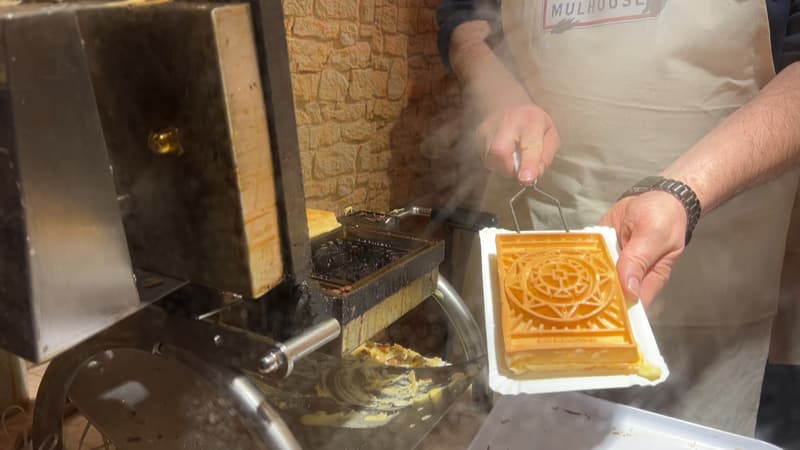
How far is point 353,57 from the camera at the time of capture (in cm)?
212

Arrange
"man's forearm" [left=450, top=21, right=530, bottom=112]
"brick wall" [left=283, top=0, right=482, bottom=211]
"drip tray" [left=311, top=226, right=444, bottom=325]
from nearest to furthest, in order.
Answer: "drip tray" [left=311, top=226, right=444, bottom=325]
"man's forearm" [left=450, top=21, right=530, bottom=112]
"brick wall" [left=283, top=0, right=482, bottom=211]

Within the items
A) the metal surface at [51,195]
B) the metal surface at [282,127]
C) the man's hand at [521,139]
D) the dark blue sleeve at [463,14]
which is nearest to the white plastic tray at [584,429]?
the man's hand at [521,139]

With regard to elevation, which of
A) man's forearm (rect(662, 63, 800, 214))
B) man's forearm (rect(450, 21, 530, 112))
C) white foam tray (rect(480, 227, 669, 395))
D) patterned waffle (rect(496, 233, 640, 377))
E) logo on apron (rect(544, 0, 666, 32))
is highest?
logo on apron (rect(544, 0, 666, 32))

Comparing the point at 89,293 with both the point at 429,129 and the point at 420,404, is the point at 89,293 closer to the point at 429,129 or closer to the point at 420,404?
the point at 420,404

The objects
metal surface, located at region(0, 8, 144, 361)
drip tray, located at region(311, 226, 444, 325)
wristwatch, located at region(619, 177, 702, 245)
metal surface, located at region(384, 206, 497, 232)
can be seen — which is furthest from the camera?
metal surface, located at region(384, 206, 497, 232)

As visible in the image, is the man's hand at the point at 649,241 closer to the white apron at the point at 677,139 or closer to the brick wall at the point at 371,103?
the white apron at the point at 677,139

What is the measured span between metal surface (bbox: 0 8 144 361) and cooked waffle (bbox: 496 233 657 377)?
1.86ft

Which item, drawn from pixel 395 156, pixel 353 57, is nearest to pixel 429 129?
pixel 395 156

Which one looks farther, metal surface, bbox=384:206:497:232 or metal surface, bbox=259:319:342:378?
metal surface, bbox=384:206:497:232

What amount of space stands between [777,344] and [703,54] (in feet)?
3.13

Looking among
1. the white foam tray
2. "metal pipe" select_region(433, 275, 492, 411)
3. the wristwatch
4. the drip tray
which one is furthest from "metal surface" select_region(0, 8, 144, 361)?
the wristwatch

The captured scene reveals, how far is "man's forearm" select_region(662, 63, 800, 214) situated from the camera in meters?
1.11

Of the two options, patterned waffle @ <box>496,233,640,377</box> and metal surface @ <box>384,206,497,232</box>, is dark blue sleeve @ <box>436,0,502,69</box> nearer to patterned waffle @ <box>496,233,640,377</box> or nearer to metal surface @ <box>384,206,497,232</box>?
metal surface @ <box>384,206,497,232</box>

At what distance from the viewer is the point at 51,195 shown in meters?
0.55
